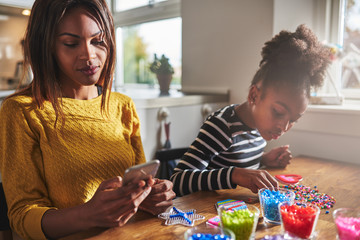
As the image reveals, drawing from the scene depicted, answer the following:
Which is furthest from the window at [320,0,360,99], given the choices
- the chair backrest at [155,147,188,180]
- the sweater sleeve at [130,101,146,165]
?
the sweater sleeve at [130,101,146,165]

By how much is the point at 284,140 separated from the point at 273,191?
3.19 feet

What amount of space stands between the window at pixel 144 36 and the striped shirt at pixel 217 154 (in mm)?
1448

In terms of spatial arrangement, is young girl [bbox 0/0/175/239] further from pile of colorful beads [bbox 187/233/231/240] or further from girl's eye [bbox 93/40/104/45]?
pile of colorful beads [bbox 187/233/231/240]

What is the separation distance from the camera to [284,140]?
5.98 ft

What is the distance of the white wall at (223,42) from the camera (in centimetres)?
189

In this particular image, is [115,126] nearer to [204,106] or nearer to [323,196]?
A: [323,196]

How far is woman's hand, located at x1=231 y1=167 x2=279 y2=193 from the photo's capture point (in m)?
0.98

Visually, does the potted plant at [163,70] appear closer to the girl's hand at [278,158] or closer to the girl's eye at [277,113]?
the girl's hand at [278,158]

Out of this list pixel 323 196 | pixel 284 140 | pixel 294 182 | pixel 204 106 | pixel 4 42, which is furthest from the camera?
pixel 4 42

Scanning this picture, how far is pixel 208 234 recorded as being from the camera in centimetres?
65

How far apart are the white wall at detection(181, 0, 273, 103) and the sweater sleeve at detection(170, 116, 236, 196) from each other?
846mm

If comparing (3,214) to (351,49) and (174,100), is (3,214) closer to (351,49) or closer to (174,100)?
(174,100)

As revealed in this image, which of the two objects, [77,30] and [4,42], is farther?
[4,42]

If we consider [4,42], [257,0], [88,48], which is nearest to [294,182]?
[88,48]
